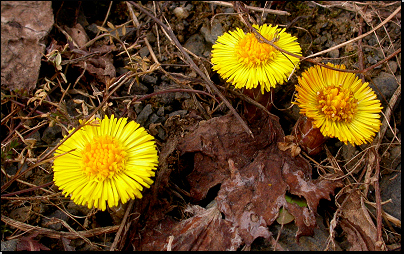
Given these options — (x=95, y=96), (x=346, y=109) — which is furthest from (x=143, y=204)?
(x=346, y=109)

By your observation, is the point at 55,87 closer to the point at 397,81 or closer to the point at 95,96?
the point at 95,96

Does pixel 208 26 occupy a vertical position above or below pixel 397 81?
above

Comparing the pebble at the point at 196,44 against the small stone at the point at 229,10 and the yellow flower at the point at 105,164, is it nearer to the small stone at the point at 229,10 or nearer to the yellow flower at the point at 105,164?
the small stone at the point at 229,10

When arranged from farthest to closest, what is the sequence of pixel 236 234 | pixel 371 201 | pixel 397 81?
pixel 397 81
pixel 371 201
pixel 236 234

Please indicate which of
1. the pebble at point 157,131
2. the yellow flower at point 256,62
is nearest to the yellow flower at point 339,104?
the yellow flower at point 256,62

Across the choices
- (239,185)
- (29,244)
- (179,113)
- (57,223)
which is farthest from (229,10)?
(29,244)

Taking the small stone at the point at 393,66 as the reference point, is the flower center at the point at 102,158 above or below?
below
